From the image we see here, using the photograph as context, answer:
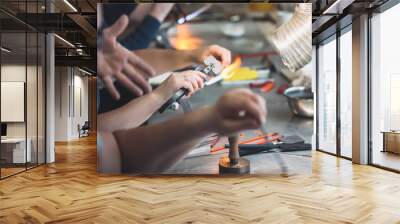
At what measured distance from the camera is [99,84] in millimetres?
6316

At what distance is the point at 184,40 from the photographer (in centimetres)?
632

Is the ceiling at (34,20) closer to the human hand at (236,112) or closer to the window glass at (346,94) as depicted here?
the human hand at (236,112)

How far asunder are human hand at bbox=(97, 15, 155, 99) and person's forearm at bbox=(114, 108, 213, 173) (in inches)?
26.1

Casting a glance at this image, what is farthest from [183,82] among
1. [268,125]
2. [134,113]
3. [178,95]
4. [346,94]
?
[346,94]

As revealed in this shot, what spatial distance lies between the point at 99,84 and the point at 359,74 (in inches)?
208

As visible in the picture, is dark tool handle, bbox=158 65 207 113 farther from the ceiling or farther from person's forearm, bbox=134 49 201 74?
the ceiling

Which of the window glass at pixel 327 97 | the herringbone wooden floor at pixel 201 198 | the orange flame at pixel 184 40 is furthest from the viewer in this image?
the window glass at pixel 327 97

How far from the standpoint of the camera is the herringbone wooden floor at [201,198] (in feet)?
12.6

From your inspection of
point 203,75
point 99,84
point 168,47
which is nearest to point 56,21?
point 99,84

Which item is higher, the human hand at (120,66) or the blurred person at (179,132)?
the human hand at (120,66)

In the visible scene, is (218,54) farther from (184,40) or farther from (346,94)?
(346,94)

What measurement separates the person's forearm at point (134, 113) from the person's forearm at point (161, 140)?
122 mm

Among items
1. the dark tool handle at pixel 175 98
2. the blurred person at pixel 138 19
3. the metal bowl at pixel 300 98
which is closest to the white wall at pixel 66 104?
the blurred person at pixel 138 19

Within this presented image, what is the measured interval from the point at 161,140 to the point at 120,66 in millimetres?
1422
